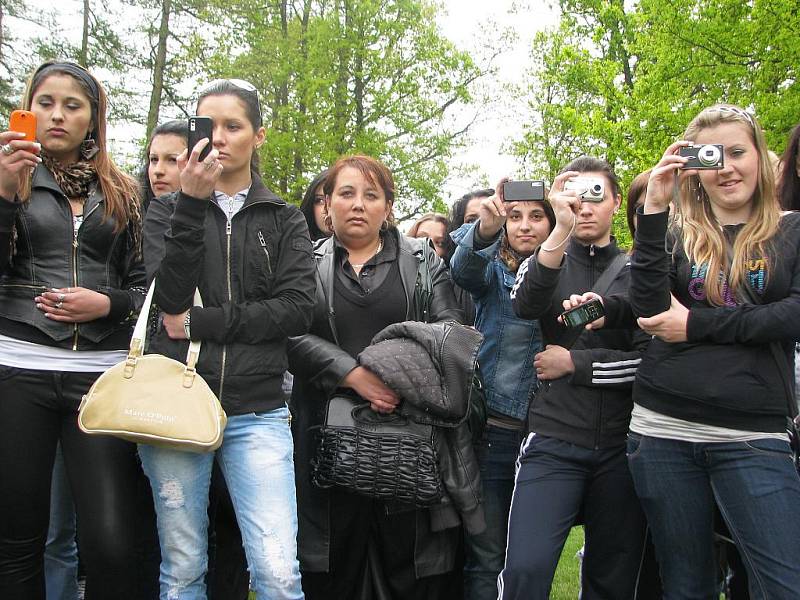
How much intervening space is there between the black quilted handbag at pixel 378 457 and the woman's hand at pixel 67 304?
1.14m

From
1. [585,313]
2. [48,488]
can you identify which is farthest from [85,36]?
[585,313]

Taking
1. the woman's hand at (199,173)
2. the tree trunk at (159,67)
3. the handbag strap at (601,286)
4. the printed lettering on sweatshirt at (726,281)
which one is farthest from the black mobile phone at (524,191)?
the tree trunk at (159,67)

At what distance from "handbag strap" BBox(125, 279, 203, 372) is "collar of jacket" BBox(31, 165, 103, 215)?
531 millimetres

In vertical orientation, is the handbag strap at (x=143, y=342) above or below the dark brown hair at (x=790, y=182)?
below

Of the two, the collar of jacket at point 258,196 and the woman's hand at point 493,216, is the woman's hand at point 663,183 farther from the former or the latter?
the collar of jacket at point 258,196

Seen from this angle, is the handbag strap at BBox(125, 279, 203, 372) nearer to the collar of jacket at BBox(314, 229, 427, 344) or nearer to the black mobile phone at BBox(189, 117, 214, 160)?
the black mobile phone at BBox(189, 117, 214, 160)

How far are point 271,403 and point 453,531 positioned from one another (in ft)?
4.00

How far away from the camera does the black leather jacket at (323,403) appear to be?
10.9ft

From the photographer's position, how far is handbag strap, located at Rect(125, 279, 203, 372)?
8.55ft

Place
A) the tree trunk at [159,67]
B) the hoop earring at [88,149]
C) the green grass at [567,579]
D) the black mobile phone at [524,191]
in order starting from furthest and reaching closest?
the tree trunk at [159,67], the green grass at [567,579], the black mobile phone at [524,191], the hoop earring at [88,149]

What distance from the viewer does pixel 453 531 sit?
346 cm

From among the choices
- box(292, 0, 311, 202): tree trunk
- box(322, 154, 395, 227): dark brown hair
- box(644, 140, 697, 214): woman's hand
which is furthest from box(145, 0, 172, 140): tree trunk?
box(644, 140, 697, 214): woman's hand

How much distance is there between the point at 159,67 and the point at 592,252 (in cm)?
1565

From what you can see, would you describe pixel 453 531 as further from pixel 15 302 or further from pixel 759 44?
pixel 759 44
